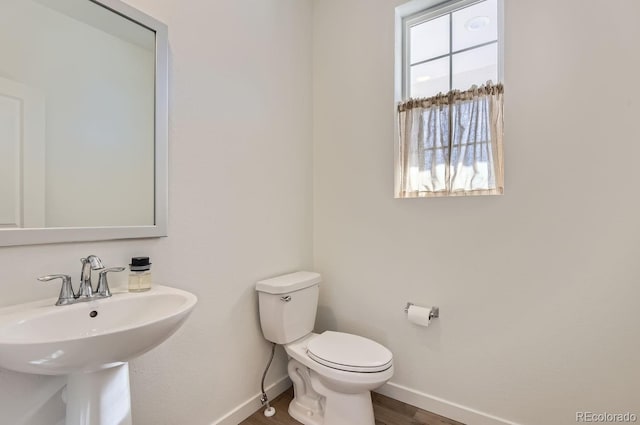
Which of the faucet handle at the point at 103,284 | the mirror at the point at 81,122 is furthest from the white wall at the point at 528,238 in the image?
the faucet handle at the point at 103,284

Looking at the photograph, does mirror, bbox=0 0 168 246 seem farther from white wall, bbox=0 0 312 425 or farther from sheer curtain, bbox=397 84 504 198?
sheer curtain, bbox=397 84 504 198

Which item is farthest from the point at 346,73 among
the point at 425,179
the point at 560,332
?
the point at 560,332

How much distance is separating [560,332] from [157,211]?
1855mm

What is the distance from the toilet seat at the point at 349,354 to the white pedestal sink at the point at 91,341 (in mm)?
754

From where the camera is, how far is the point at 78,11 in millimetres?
1104

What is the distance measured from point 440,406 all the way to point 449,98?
169 centimetres

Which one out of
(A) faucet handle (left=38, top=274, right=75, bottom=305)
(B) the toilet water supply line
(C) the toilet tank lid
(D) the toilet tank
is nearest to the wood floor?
(B) the toilet water supply line

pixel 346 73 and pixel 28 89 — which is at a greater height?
pixel 346 73

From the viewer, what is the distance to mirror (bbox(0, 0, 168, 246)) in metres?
0.97

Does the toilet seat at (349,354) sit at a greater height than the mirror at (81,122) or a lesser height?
lesser

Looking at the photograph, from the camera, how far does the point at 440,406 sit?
5.54 ft

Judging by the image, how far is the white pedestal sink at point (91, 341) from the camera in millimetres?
723

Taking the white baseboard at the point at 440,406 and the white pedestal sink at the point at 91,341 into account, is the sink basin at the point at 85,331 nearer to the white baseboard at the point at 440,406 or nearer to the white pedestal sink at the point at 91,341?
the white pedestal sink at the point at 91,341

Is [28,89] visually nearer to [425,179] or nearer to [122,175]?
[122,175]
